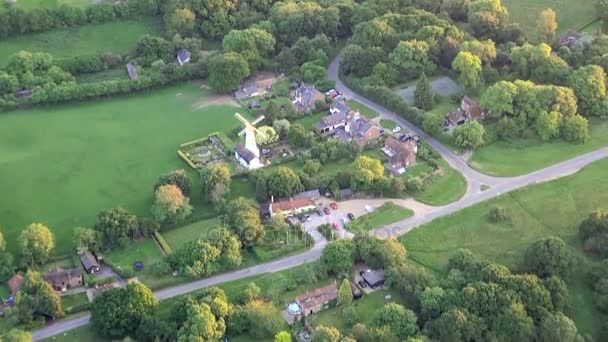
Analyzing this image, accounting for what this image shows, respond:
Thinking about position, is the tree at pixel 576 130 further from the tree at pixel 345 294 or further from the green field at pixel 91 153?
the green field at pixel 91 153

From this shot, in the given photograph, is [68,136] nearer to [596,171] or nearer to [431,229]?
[431,229]

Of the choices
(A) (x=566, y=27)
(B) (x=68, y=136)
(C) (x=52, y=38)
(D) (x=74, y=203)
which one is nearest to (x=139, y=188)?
(D) (x=74, y=203)

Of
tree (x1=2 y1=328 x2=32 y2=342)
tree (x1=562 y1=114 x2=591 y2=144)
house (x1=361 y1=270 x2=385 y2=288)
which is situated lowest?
tree (x1=2 y1=328 x2=32 y2=342)

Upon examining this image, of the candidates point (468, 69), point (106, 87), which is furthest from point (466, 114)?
point (106, 87)

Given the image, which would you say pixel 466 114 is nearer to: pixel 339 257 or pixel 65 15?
pixel 339 257

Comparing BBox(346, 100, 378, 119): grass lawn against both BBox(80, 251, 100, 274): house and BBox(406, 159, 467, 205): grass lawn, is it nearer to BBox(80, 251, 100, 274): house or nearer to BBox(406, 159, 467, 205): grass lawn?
BBox(406, 159, 467, 205): grass lawn

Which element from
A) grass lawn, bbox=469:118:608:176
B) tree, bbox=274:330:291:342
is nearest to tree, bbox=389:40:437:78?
grass lawn, bbox=469:118:608:176
